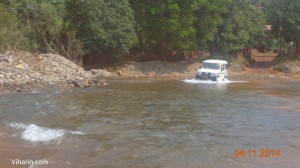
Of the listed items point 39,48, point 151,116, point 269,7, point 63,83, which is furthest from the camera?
point 269,7

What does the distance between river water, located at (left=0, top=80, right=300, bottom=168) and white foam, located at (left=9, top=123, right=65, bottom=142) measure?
30 millimetres

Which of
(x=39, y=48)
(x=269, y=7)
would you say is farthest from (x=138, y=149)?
(x=269, y=7)

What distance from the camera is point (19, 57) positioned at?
29438mm

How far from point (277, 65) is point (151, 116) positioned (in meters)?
33.8

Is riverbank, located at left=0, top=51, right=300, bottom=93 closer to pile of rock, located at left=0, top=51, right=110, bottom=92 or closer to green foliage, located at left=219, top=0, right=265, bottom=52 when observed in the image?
pile of rock, located at left=0, top=51, right=110, bottom=92

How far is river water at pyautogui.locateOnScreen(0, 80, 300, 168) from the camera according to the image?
11.3 m

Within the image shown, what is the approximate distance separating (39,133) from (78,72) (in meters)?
18.6

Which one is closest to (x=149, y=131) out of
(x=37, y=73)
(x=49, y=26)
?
(x=37, y=73)

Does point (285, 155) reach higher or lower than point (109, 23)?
lower

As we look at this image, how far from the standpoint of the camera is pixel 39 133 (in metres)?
14.1

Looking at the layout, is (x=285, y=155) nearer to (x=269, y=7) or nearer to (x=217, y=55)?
(x=217, y=55)

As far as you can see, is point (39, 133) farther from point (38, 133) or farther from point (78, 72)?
point (78, 72)

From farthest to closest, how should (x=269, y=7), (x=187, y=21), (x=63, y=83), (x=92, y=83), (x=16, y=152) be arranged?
(x=269, y=7) → (x=187, y=21) → (x=92, y=83) → (x=63, y=83) → (x=16, y=152)

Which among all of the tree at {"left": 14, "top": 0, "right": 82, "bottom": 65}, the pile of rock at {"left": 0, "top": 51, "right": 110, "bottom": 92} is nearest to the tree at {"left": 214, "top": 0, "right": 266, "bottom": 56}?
the tree at {"left": 14, "top": 0, "right": 82, "bottom": 65}
